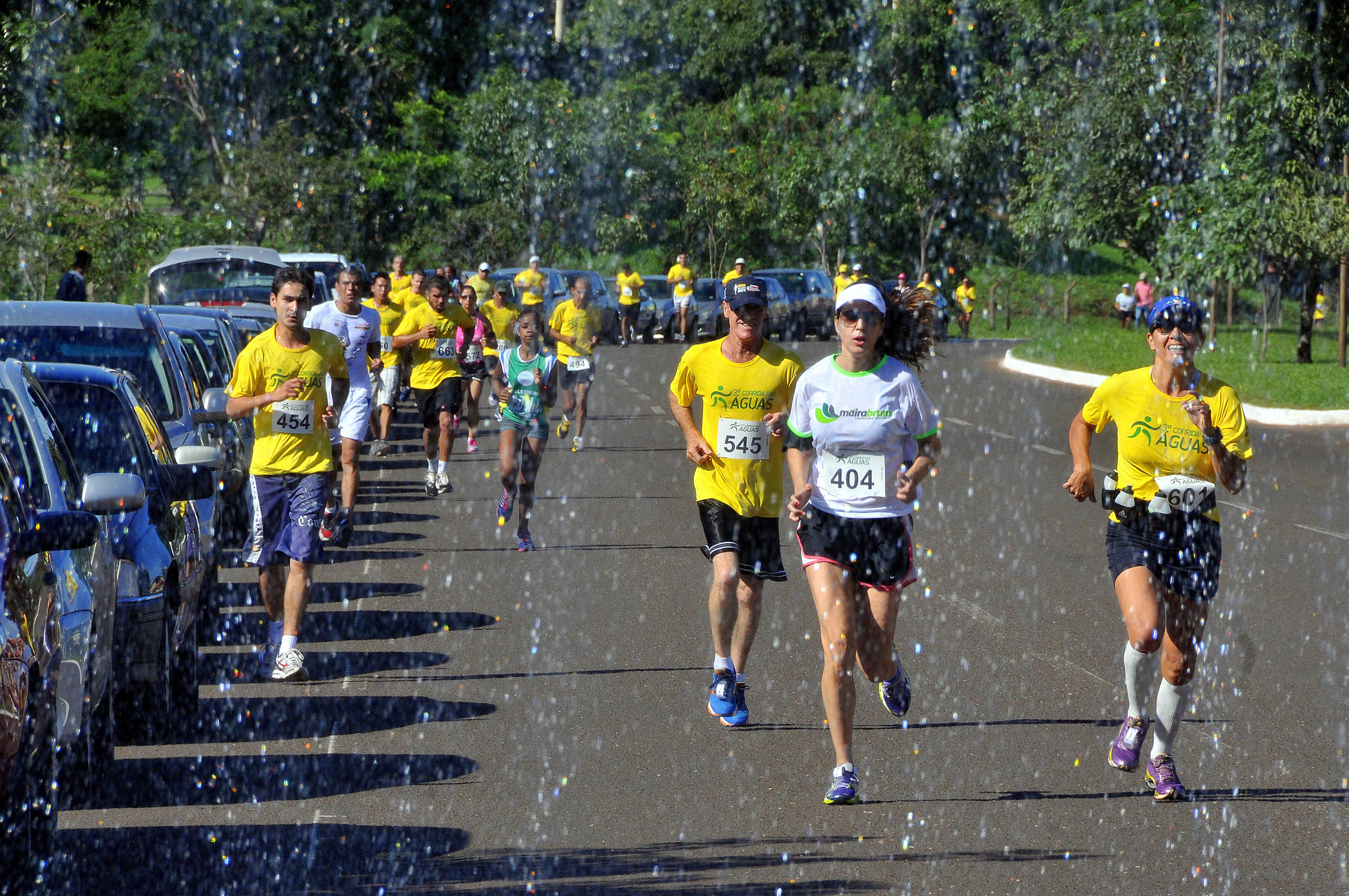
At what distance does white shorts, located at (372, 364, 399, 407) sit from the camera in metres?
17.9

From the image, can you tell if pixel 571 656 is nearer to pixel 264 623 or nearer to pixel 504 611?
pixel 504 611

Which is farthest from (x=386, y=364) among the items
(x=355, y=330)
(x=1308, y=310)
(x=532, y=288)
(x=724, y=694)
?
(x=1308, y=310)

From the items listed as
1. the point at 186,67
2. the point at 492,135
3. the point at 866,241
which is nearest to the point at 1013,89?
the point at 866,241

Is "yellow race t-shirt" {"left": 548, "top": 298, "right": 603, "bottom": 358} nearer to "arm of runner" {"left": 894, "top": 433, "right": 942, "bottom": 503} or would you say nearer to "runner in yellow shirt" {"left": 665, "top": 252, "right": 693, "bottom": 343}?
"arm of runner" {"left": 894, "top": 433, "right": 942, "bottom": 503}

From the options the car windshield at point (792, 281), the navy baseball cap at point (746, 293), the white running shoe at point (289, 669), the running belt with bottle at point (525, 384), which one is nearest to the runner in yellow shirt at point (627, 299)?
the car windshield at point (792, 281)

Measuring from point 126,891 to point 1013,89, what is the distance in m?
55.9

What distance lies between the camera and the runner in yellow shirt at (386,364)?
17.9 m

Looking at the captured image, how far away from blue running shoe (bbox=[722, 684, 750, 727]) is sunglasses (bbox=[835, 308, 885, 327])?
5.50 feet

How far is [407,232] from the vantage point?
52.0 meters

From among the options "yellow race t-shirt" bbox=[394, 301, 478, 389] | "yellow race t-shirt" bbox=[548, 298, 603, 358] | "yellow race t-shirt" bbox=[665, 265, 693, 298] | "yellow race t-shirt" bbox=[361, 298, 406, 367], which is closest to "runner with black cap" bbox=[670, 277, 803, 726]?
"yellow race t-shirt" bbox=[394, 301, 478, 389]

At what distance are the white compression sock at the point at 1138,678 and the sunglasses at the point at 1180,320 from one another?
1119 millimetres

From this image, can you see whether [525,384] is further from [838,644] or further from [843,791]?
[843,791]

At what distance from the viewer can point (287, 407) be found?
866cm

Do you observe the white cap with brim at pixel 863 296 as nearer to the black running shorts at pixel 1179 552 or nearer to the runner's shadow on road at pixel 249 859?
the black running shorts at pixel 1179 552
